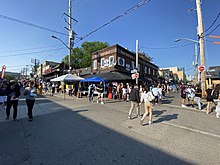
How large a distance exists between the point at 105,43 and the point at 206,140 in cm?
4148

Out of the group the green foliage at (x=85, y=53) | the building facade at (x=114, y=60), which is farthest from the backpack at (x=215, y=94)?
the green foliage at (x=85, y=53)

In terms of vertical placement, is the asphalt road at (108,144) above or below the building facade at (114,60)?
below

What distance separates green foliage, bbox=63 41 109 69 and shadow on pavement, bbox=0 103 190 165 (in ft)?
125

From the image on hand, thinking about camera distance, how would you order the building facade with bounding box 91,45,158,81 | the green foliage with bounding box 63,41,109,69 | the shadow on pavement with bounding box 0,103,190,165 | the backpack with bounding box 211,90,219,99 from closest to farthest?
the shadow on pavement with bounding box 0,103,190,165, the backpack with bounding box 211,90,219,99, the building facade with bounding box 91,45,158,81, the green foliage with bounding box 63,41,109,69

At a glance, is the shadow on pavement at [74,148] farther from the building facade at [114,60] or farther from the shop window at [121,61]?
the shop window at [121,61]

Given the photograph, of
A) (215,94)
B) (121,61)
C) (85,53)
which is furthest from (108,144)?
(85,53)

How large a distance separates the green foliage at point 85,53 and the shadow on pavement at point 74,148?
38143 millimetres

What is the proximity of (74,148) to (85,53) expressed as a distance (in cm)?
4113

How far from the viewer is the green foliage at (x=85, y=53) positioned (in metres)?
42.0

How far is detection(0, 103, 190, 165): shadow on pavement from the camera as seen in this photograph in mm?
3195

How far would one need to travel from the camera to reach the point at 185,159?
327 cm

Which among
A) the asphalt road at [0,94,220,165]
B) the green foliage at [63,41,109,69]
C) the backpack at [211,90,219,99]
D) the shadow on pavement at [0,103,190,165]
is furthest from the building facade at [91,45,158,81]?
the green foliage at [63,41,109,69]

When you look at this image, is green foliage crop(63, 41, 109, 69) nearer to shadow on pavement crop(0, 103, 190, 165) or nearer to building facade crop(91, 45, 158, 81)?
building facade crop(91, 45, 158, 81)

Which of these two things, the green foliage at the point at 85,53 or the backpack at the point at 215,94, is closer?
the backpack at the point at 215,94
